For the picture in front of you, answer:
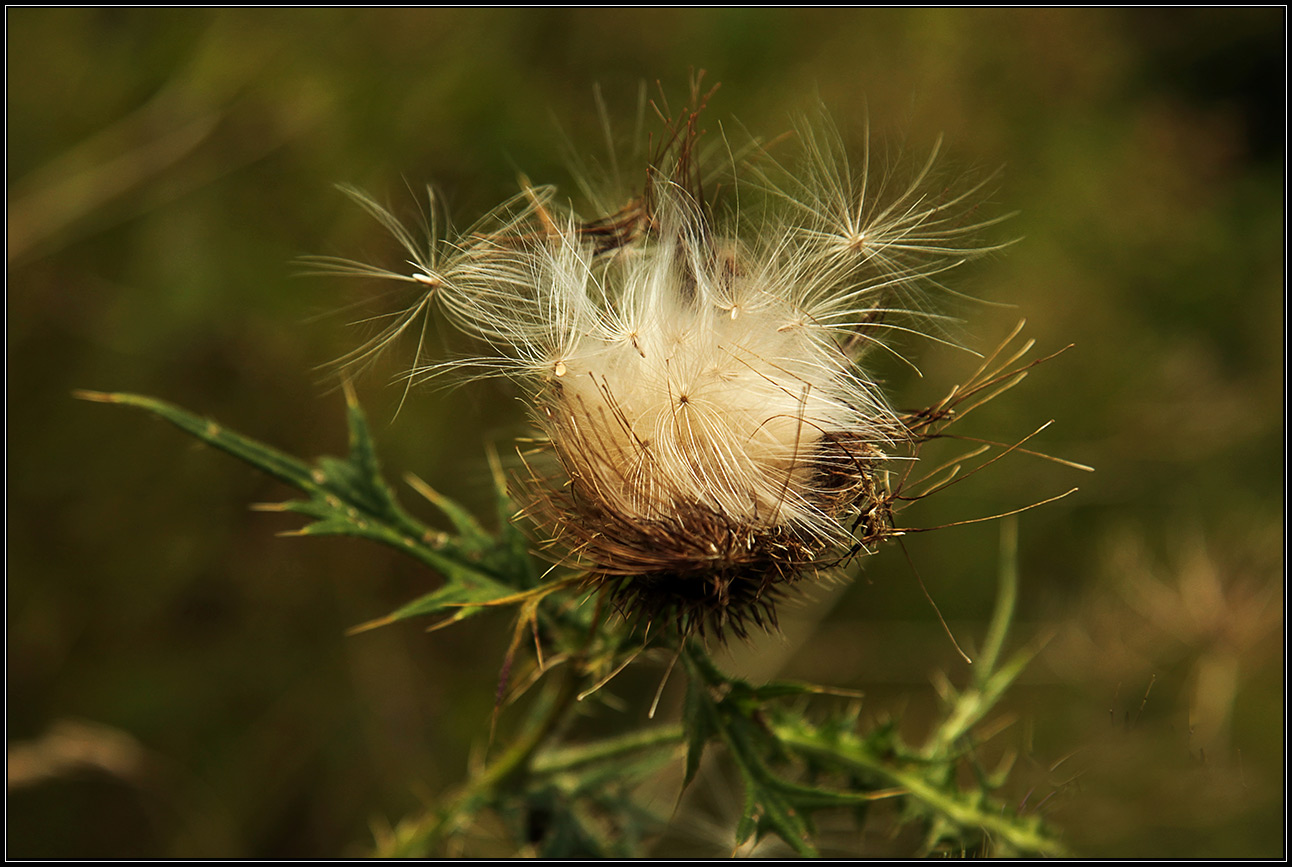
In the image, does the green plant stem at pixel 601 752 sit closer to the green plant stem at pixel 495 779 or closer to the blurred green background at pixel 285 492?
the green plant stem at pixel 495 779

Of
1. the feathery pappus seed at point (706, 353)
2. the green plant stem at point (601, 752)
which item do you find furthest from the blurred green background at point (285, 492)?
the feathery pappus seed at point (706, 353)

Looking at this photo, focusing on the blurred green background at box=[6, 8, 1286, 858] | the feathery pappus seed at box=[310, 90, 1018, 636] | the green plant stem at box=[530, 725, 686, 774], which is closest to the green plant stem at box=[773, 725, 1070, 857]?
the green plant stem at box=[530, 725, 686, 774]

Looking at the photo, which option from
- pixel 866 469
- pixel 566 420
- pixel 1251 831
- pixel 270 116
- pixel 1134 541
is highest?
pixel 270 116

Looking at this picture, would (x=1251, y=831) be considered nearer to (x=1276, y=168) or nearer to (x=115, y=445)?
(x=1276, y=168)

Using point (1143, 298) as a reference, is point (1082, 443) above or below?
below

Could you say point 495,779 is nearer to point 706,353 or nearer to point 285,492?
point 706,353

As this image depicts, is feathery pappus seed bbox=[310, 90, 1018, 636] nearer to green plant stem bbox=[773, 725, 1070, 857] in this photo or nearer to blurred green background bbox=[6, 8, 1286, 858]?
green plant stem bbox=[773, 725, 1070, 857]

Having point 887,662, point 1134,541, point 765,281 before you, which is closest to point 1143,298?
point 1134,541
